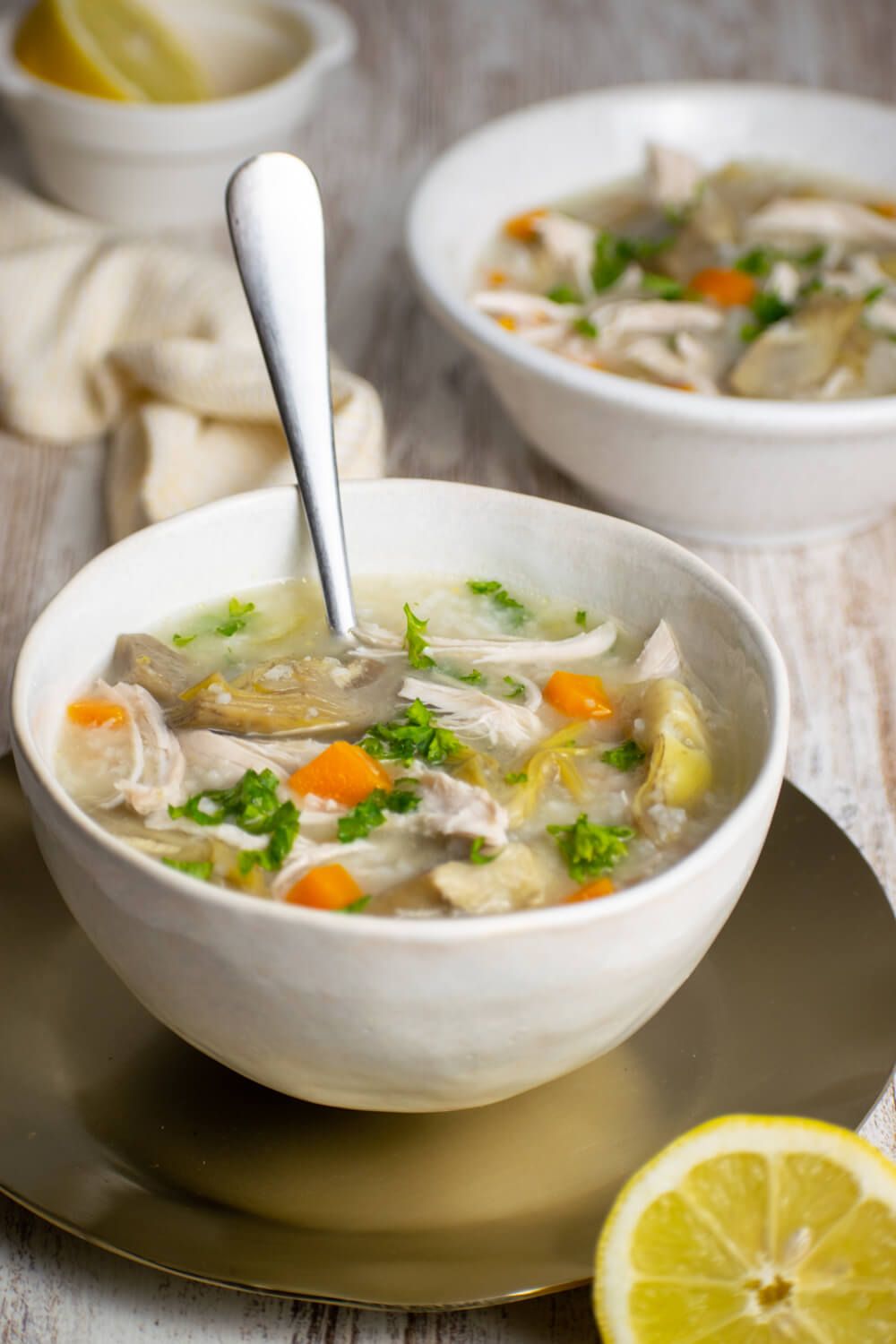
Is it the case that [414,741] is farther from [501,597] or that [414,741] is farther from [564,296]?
[564,296]

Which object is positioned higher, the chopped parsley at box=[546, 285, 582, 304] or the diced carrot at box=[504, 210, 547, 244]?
the chopped parsley at box=[546, 285, 582, 304]

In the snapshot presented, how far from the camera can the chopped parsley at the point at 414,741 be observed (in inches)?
57.0

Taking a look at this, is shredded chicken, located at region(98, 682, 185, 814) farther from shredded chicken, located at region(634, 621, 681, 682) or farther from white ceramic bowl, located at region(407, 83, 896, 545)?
white ceramic bowl, located at region(407, 83, 896, 545)

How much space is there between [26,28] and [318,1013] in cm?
238

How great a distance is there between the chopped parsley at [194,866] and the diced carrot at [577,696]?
0.39 meters

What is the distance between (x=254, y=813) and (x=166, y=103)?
6.71 feet

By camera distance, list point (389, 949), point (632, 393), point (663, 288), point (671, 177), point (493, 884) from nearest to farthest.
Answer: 1. point (389, 949)
2. point (493, 884)
3. point (632, 393)
4. point (663, 288)
5. point (671, 177)

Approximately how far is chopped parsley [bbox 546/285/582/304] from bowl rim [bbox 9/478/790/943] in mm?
1089

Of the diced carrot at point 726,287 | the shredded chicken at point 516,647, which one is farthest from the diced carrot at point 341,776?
the diced carrot at point 726,287

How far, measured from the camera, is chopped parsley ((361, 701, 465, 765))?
1447mm

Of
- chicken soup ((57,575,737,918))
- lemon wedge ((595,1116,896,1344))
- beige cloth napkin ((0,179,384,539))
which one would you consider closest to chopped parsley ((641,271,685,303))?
beige cloth napkin ((0,179,384,539))

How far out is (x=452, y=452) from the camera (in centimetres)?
272

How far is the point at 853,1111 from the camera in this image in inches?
53.9

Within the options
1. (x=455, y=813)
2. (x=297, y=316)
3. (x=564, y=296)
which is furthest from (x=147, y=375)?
(x=455, y=813)
